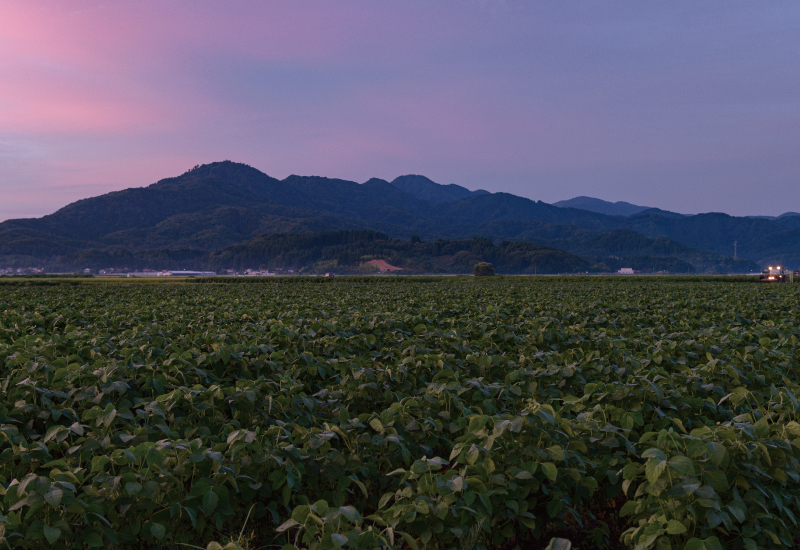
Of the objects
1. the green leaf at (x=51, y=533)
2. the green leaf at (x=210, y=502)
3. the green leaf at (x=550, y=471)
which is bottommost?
the green leaf at (x=210, y=502)

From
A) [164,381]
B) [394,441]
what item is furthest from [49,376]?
[394,441]

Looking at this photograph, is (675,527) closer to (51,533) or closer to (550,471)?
(550,471)

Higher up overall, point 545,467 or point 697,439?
point 697,439

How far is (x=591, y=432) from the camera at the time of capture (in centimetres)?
562

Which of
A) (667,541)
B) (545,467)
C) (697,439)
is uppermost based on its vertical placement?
(697,439)

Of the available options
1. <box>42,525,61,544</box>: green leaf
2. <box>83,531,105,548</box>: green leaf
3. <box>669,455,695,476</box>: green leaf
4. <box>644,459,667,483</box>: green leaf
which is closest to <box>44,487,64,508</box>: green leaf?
<box>42,525,61,544</box>: green leaf

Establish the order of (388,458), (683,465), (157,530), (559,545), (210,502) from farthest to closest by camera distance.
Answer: (388,458) < (210,502) < (157,530) < (683,465) < (559,545)

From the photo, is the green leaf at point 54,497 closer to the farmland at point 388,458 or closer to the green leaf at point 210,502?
the farmland at point 388,458

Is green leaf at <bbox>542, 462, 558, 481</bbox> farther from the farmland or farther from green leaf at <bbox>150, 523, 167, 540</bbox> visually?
green leaf at <bbox>150, 523, 167, 540</bbox>

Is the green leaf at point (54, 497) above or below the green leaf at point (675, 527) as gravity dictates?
above

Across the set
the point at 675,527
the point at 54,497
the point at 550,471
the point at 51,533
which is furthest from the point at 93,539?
the point at 675,527

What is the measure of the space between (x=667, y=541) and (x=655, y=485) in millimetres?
415

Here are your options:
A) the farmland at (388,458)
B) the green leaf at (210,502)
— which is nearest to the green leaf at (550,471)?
the farmland at (388,458)

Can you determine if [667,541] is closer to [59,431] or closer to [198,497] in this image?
[198,497]
